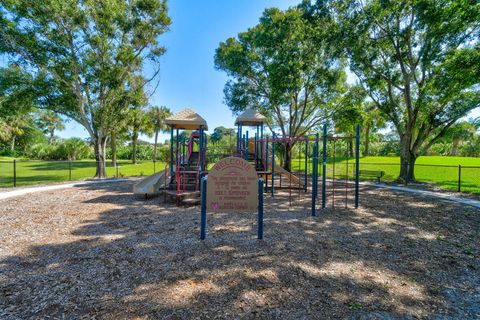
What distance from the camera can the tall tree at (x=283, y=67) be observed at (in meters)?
15.8

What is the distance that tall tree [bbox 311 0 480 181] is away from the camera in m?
11.3

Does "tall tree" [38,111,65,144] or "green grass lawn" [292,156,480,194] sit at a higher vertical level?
"tall tree" [38,111,65,144]

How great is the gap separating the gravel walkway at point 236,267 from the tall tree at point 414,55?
8918 millimetres

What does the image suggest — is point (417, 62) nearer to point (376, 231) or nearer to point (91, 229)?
point (376, 231)

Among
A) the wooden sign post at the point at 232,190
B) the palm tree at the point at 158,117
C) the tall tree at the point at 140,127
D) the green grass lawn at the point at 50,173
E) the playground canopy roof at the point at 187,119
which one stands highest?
the palm tree at the point at 158,117

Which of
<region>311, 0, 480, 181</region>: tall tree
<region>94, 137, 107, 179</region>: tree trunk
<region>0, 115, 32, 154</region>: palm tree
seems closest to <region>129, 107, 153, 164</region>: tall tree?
<region>94, 137, 107, 179</region>: tree trunk

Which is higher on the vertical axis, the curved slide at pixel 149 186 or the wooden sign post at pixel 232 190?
the wooden sign post at pixel 232 190

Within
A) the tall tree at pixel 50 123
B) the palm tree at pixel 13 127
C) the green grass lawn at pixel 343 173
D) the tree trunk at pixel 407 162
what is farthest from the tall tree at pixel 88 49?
the tall tree at pixel 50 123

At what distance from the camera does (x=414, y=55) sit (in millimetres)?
14617

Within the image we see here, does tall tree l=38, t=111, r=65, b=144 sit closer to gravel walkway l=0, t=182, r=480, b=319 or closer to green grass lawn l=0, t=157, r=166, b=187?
green grass lawn l=0, t=157, r=166, b=187

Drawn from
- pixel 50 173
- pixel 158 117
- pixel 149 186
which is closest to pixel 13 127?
pixel 158 117

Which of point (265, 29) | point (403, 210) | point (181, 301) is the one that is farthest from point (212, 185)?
point (265, 29)

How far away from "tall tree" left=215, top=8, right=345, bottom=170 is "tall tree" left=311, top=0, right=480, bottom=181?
164 cm

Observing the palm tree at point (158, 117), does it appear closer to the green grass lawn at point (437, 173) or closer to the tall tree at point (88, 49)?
the tall tree at point (88, 49)
